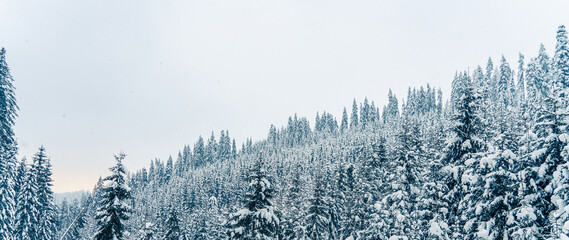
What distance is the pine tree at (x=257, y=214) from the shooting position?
2630 cm

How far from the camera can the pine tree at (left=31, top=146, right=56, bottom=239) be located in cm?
3891

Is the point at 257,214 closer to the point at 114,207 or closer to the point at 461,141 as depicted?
the point at 114,207

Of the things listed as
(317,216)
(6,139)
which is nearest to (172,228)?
(317,216)

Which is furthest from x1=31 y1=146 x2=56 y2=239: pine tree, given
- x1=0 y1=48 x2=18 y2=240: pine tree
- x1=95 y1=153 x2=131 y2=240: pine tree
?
x1=95 y1=153 x2=131 y2=240: pine tree

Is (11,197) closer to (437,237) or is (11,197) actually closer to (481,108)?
(437,237)

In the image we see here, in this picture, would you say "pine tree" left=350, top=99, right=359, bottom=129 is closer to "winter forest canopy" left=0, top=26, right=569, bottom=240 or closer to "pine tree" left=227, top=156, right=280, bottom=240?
"winter forest canopy" left=0, top=26, right=569, bottom=240

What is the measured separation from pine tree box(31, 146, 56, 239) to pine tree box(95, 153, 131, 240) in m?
20.4

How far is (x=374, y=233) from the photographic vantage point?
2917cm

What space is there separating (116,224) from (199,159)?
15813 centimetres

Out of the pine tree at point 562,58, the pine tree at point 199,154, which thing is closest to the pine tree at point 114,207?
the pine tree at point 562,58

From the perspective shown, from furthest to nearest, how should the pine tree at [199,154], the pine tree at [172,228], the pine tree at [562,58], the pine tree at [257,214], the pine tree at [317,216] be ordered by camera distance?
the pine tree at [199,154] → the pine tree at [172,228] → the pine tree at [562,58] → the pine tree at [317,216] → the pine tree at [257,214]

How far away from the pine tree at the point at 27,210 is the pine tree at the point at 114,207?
1823 cm

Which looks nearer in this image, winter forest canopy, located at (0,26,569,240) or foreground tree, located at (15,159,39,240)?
winter forest canopy, located at (0,26,569,240)

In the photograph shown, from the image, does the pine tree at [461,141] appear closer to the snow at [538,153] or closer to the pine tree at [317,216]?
the snow at [538,153]
